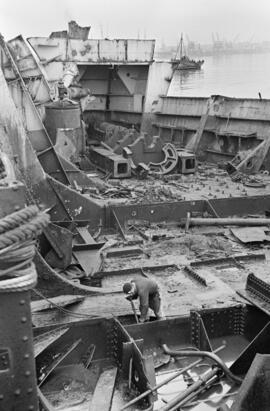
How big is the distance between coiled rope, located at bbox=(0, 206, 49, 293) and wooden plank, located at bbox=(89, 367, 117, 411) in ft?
9.56

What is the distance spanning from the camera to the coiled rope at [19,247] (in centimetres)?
250

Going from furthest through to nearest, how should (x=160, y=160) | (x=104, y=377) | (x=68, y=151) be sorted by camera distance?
(x=160, y=160) < (x=68, y=151) < (x=104, y=377)

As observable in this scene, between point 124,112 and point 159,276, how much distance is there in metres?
→ 13.7

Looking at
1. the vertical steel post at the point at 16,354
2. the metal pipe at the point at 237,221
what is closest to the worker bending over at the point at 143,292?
the vertical steel post at the point at 16,354

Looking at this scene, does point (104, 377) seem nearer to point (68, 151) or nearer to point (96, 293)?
point (96, 293)

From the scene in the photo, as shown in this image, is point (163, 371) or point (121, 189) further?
point (121, 189)

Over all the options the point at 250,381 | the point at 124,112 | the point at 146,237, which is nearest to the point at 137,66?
the point at 124,112

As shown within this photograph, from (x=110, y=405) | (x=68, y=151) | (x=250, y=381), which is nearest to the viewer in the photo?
(x=250, y=381)

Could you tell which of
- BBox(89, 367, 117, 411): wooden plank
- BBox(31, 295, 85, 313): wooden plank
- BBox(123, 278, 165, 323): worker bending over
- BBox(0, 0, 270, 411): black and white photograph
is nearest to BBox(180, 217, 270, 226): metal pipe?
BBox(0, 0, 270, 411): black and white photograph

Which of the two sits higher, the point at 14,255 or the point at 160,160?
the point at 14,255

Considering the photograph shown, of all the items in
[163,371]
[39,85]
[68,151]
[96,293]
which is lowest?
[163,371]

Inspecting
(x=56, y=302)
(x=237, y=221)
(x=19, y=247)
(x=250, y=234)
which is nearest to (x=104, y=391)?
(x=56, y=302)

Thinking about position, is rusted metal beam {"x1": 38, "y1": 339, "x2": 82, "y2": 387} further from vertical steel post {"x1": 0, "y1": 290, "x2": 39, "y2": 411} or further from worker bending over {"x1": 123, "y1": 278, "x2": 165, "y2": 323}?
vertical steel post {"x1": 0, "y1": 290, "x2": 39, "y2": 411}

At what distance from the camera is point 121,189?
42.4 feet
